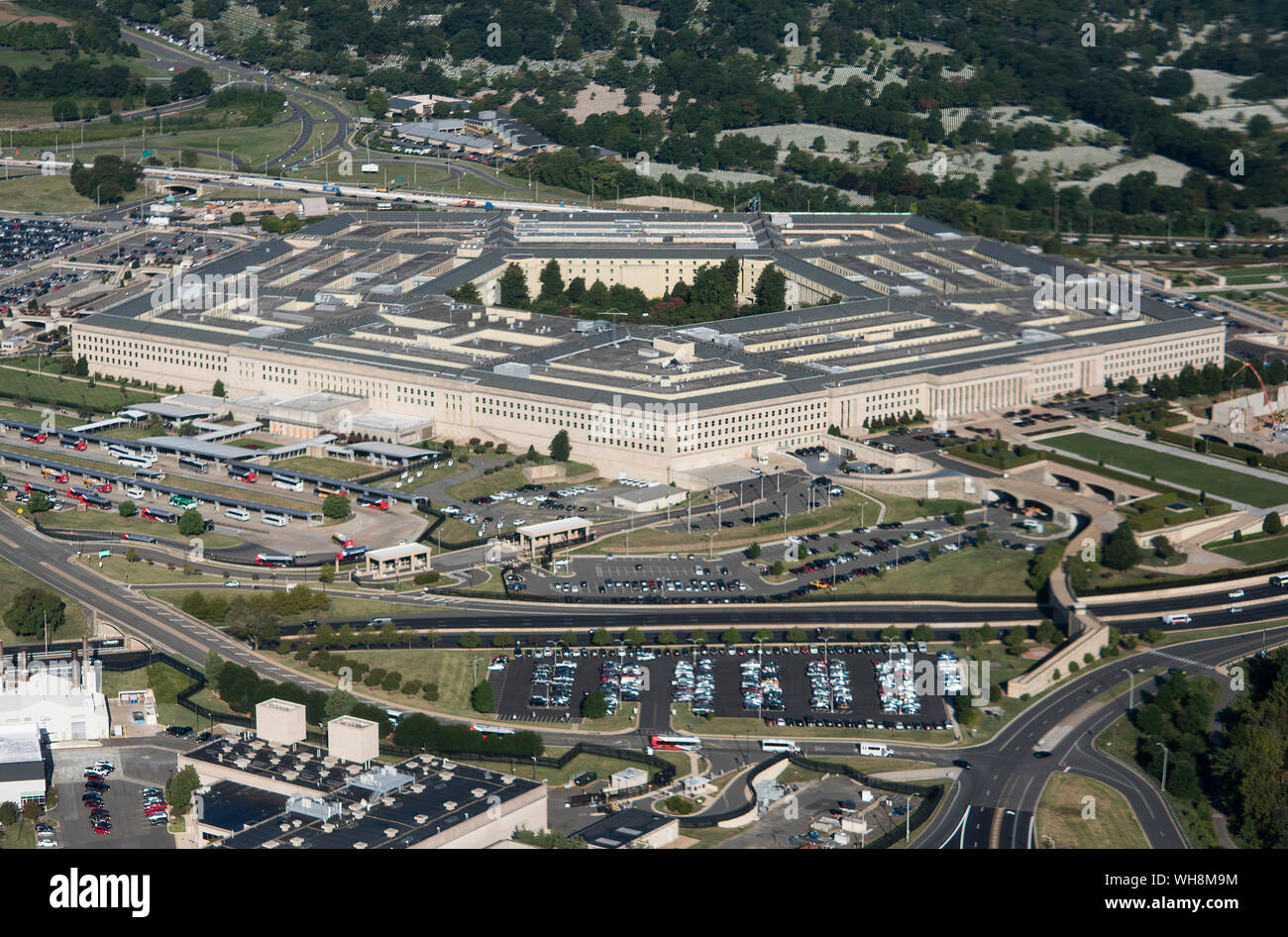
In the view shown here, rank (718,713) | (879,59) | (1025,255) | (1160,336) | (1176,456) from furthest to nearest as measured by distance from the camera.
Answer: (879,59) → (1025,255) → (1160,336) → (1176,456) → (718,713)

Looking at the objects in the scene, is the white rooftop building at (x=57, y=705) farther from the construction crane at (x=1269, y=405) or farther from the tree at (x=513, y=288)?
the construction crane at (x=1269, y=405)

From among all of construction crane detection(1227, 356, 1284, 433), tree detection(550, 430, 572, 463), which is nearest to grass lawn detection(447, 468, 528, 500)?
tree detection(550, 430, 572, 463)

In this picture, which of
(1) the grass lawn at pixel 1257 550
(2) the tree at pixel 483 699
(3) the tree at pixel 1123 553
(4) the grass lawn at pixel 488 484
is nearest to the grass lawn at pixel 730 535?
(4) the grass lawn at pixel 488 484

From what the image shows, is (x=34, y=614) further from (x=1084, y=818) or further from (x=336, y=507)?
(x=1084, y=818)

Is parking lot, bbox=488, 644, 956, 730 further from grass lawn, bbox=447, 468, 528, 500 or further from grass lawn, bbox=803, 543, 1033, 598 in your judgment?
grass lawn, bbox=447, 468, 528, 500

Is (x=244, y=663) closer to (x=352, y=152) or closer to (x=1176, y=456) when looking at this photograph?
(x=1176, y=456)

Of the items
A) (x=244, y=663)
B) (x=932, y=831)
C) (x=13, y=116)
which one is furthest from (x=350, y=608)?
(x=13, y=116)

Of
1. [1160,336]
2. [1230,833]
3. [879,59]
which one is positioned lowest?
[1230,833]
